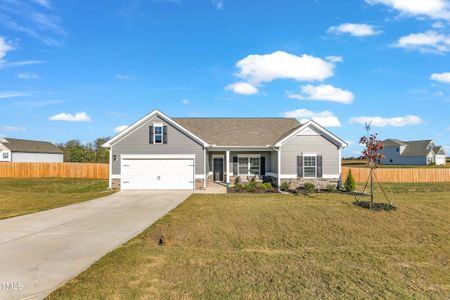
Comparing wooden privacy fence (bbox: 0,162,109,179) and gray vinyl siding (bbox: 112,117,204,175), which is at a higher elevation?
gray vinyl siding (bbox: 112,117,204,175)

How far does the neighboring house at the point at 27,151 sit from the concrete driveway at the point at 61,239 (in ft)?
128

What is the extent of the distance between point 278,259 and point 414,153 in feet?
217

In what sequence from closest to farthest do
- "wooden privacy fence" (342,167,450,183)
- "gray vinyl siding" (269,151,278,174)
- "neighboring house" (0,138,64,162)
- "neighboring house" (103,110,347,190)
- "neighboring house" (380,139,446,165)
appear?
"neighboring house" (103,110,347,190) → "gray vinyl siding" (269,151,278,174) → "wooden privacy fence" (342,167,450,183) → "neighboring house" (0,138,64,162) → "neighboring house" (380,139,446,165)

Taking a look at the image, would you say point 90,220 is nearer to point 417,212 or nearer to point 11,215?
point 11,215

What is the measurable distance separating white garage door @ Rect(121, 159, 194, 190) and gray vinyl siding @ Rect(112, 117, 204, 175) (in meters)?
0.57

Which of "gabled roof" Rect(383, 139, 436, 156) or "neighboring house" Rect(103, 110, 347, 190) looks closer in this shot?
"neighboring house" Rect(103, 110, 347, 190)

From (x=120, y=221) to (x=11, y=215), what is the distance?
524cm

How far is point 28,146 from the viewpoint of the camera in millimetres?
46812

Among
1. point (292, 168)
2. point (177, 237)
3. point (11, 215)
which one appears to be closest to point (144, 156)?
point (11, 215)

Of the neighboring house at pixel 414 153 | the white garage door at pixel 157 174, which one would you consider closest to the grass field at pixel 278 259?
the white garage door at pixel 157 174

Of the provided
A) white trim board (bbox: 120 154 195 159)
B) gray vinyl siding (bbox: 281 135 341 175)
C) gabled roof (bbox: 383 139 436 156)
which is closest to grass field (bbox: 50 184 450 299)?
white trim board (bbox: 120 154 195 159)

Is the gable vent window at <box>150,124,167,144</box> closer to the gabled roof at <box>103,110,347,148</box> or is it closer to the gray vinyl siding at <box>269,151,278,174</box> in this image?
the gabled roof at <box>103,110,347,148</box>

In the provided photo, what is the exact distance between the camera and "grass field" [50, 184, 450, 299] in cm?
495

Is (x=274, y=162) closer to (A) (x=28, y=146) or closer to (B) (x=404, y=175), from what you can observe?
(B) (x=404, y=175)
